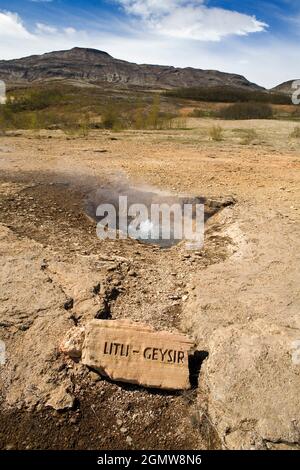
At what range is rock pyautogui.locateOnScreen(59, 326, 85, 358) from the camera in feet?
9.86

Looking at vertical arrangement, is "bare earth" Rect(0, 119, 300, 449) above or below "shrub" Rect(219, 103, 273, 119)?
below

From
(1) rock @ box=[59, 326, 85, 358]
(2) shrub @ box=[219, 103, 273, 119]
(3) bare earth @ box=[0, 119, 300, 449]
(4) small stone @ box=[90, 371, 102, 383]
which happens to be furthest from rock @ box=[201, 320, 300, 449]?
(2) shrub @ box=[219, 103, 273, 119]

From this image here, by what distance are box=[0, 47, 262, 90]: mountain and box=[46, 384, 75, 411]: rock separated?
7725 centimetres

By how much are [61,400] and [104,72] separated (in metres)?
90.1

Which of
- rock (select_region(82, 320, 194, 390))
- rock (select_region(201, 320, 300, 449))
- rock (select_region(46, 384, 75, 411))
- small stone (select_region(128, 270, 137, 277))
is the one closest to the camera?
rock (select_region(201, 320, 300, 449))

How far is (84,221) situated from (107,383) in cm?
257

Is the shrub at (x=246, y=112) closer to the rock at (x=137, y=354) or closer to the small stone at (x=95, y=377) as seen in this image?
the rock at (x=137, y=354)

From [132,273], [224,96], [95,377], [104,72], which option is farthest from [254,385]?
[104,72]

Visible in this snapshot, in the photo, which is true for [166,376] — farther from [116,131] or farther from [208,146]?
[116,131]

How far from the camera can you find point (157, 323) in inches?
134

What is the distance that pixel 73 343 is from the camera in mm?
3025

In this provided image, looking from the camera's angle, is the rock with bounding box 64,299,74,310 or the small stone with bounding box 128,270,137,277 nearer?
the rock with bounding box 64,299,74,310

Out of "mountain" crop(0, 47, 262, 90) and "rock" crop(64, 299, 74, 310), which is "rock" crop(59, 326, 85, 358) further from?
"mountain" crop(0, 47, 262, 90)
